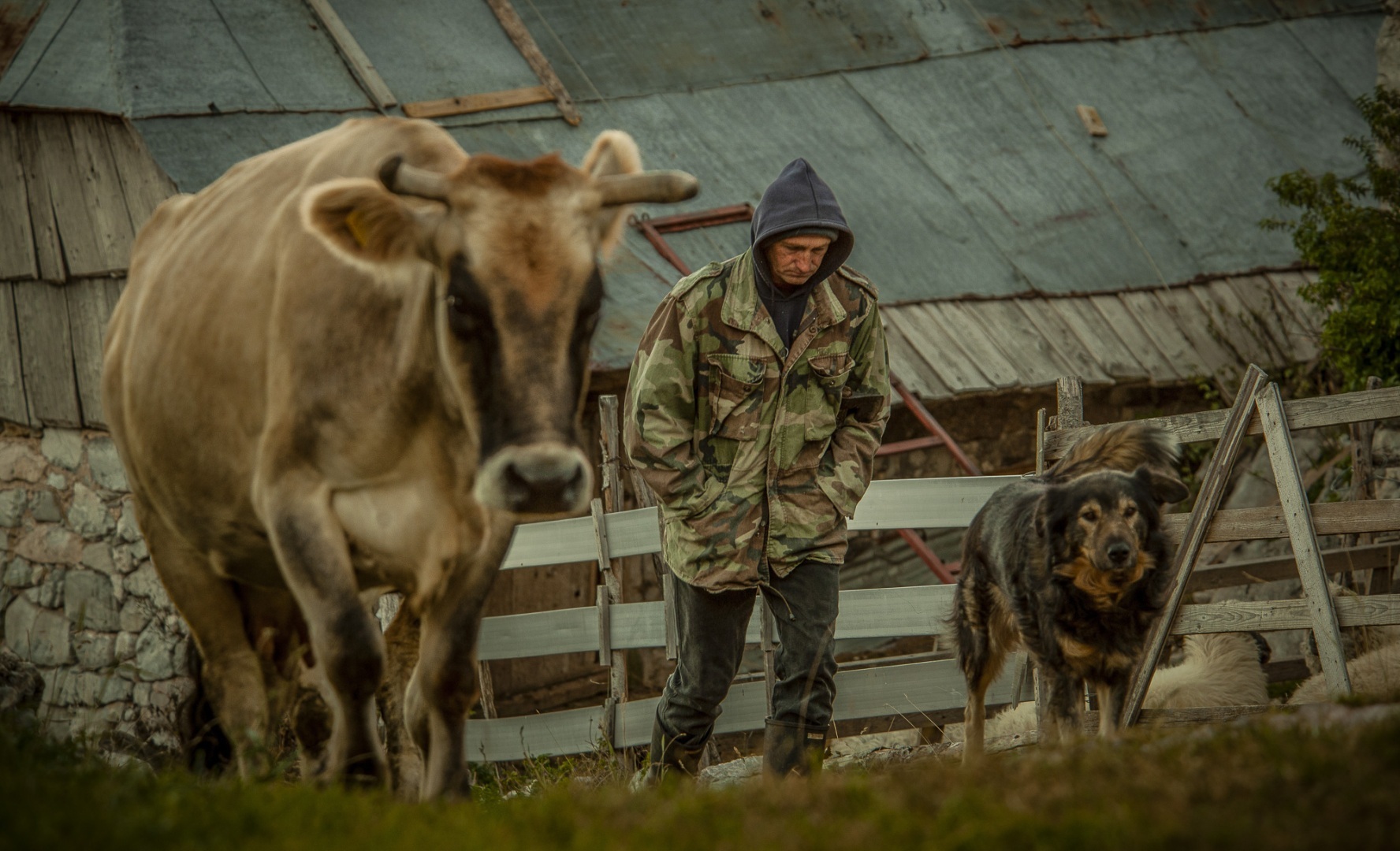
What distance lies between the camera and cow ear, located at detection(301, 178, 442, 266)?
11.6 ft

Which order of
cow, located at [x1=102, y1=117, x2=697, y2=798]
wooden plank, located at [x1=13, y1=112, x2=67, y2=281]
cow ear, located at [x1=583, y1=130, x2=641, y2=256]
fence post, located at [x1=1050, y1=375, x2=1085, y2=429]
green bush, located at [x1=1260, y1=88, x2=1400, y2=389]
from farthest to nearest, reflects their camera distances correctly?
1. green bush, located at [x1=1260, y1=88, x2=1400, y2=389]
2. wooden plank, located at [x1=13, y1=112, x2=67, y2=281]
3. fence post, located at [x1=1050, y1=375, x2=1085, y2=429]
4. cow ear, located at [x1=583, y1=130, x2=641, y2=256]
5. cow, located at [x1=102, y1=117, x2=697, y2=798]

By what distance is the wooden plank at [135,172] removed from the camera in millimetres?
8898

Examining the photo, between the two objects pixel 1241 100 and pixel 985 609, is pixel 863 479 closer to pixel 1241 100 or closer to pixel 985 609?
pixel 985 609

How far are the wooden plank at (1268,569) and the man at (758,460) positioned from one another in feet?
13.1

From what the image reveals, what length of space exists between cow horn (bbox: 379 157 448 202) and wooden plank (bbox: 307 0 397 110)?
23.4 ft

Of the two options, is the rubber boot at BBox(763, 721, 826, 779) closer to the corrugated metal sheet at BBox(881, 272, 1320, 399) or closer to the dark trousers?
the dark trousers

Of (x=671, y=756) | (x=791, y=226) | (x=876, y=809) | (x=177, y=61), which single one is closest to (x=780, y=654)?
(x=671, y=756)

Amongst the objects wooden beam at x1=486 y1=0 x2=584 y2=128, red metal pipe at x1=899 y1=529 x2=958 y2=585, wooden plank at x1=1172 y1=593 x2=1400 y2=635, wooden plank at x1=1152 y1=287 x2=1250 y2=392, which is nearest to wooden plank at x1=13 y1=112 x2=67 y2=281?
wooden beam at x1=486 y1=0 x2=584 y2=128

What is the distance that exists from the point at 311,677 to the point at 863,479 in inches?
79.1

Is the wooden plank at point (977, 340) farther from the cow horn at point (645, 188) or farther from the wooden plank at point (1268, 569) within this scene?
the cow horn at point (645, 188)

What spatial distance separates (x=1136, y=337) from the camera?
1123cm

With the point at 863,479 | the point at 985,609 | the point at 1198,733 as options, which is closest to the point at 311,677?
the point at 863,479

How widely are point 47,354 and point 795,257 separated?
656 cm

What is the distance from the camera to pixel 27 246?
9344 millimetres
